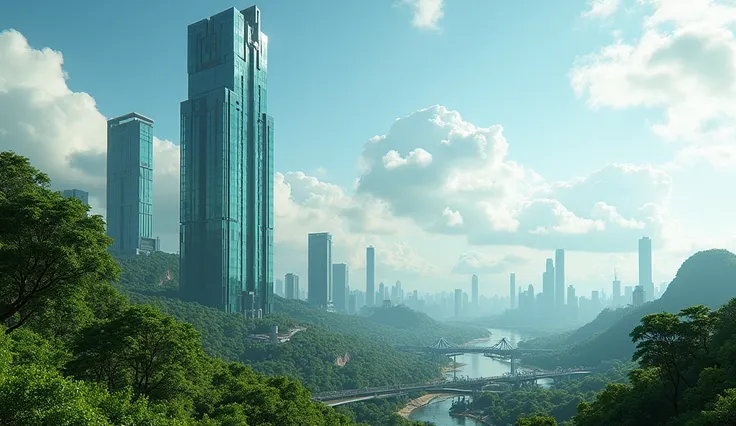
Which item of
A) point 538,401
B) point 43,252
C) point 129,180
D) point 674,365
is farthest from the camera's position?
point 129,180

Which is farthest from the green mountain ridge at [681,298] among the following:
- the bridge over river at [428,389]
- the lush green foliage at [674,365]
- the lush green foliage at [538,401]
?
the lush green foliage at [674,365]

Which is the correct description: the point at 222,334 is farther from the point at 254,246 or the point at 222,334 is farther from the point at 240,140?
the point at 240,140

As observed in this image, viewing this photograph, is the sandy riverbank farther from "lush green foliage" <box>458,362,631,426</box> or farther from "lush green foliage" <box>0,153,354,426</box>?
"lush green foliage" <box>0,153,354,426</box>

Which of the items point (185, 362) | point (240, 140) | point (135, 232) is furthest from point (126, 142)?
point (185, 362)

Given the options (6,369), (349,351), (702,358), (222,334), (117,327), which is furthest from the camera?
(349,351)

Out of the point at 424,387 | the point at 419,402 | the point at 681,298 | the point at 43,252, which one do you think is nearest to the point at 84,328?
the point at 43,252

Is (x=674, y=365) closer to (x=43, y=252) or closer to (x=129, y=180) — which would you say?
(x=43, y=252)
